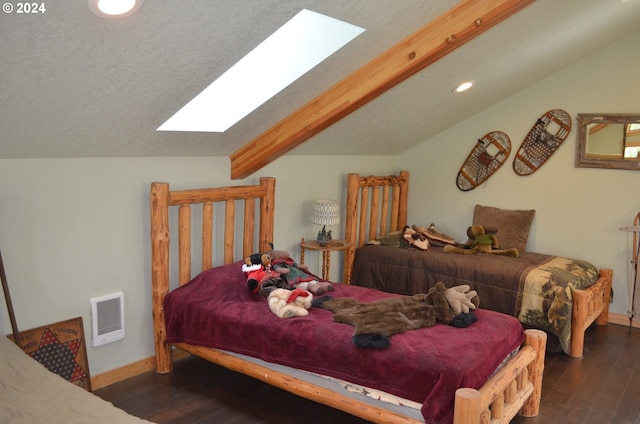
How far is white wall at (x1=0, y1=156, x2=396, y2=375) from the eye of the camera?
2.89 m

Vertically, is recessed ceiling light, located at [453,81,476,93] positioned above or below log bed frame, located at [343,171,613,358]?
above

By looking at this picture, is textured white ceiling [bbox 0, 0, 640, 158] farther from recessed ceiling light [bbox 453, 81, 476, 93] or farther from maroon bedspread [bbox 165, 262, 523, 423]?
maroon bedspread [bbox 165, 262, 523, 423]

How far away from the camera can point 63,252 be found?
3.09 m

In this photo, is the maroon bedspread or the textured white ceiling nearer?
the textured white ceiling

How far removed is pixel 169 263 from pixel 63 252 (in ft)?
2.39

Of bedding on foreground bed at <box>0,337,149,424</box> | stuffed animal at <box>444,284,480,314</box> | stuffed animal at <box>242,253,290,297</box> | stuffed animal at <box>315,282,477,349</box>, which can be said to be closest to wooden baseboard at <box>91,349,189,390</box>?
stuffed animal at <box>242,253,290,297</box>

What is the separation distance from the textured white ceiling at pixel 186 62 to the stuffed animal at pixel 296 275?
0.83 meters

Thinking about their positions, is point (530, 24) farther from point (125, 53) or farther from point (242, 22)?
point (125, 53)

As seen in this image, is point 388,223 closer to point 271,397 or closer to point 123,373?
point 271,397

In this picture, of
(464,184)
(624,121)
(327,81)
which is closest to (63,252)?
(327,81)

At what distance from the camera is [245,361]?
3189 millimetres

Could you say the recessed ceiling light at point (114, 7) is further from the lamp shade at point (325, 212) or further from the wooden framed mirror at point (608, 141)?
the wooden framed mirror at point (608, 141)

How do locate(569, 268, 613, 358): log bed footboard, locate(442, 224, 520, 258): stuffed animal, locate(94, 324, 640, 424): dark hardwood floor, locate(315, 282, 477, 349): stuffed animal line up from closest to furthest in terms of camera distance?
locate(315, 282, 477, 349): stuffed animal, locate(94, 324, 640, 424): dark hardwood floor, locate(569, 268, 613, 358): log bed footboard, locate(442, 224, 520, 258): stuffed animal

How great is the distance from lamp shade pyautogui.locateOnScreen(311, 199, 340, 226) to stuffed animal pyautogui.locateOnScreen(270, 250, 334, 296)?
728mm
